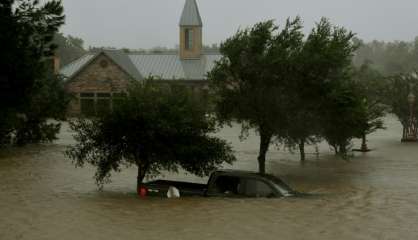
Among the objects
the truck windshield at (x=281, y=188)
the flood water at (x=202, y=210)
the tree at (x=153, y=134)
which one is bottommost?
the flood water at (x=202, y=210)

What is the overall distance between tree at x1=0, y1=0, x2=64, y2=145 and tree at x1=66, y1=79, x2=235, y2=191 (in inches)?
110

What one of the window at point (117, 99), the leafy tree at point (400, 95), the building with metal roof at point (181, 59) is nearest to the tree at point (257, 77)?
the window at point (117, 99)

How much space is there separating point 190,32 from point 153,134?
61836 millimetres

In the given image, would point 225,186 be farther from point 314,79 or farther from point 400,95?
point 400,95

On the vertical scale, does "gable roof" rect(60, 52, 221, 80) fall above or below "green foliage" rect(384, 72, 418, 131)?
above

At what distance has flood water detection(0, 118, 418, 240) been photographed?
13.2 metres

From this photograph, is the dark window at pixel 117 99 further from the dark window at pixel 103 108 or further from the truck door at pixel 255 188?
the truck door at pixel 255 188

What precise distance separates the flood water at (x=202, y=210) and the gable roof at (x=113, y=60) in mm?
40507

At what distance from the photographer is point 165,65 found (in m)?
76.0

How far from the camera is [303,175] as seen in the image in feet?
89.1

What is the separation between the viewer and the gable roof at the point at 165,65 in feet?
239

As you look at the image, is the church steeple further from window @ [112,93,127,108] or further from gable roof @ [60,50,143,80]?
window @ [112,93,127,108]

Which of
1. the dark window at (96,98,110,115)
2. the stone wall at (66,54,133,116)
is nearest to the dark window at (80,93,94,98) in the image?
the stone wall at (66,54,133,116)

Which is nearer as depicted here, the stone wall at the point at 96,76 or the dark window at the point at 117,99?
the dark window at the point at 117,99
